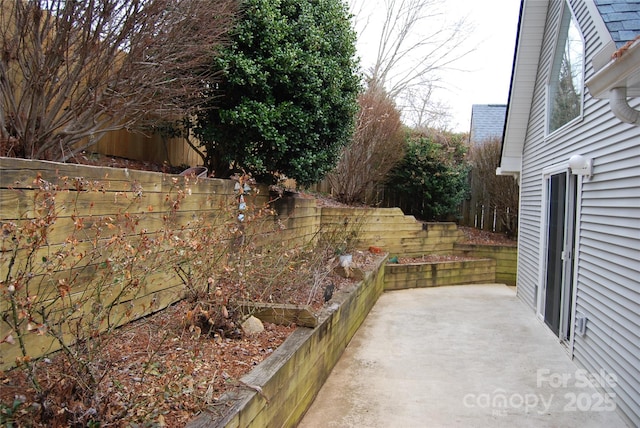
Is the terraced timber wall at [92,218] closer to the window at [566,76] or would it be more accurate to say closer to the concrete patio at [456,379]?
the concrete patio at [456,379]

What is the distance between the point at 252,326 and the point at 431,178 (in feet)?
27.5

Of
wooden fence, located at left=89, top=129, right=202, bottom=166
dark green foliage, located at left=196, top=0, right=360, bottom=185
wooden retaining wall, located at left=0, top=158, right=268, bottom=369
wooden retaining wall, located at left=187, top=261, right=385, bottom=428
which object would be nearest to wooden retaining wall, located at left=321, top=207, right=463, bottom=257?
dark green foliage, located at left=196, top=0, right=360, bottom=185

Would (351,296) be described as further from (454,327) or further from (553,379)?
(553,379)

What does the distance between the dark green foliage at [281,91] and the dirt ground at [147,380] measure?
7.28ft

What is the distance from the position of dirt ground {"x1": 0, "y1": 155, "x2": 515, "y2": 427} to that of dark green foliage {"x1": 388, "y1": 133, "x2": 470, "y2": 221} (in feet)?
27.0

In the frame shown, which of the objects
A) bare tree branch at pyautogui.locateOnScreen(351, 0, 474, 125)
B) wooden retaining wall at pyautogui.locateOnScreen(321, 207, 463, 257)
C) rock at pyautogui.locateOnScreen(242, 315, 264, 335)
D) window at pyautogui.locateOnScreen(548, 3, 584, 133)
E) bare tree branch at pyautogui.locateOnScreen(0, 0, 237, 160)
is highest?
bare tree branch at pyautogui.locateOnScreen(351, 0, 474, 125)

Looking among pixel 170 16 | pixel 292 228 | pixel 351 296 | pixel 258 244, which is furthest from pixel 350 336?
pixel 170 16

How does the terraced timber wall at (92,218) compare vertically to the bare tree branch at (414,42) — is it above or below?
below

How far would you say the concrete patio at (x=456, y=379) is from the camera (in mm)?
3529

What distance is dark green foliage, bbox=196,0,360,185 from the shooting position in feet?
15.9

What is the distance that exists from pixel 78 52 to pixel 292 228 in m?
3.97

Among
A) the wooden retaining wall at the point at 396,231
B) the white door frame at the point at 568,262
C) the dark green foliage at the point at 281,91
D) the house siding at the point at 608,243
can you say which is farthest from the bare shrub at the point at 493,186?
the dark green foliage at the point at 281,91

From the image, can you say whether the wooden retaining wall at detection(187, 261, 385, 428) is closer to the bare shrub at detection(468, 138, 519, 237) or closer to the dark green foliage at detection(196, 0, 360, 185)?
the dark green foliage at detection(196, 0, 360, 185)

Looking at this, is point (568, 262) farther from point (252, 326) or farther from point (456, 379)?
point (252, 326)
